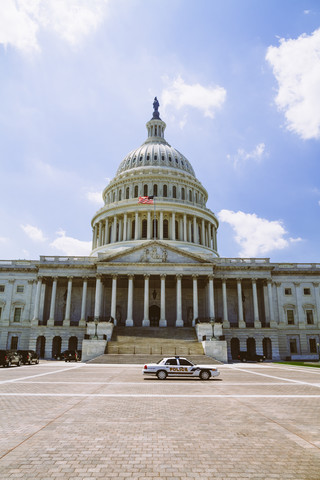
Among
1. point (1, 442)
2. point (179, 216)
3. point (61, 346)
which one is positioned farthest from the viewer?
point (179, 216)

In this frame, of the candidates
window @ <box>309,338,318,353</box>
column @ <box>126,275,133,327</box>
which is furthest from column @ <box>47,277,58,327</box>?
window @ <box>309,338,318,353</box>

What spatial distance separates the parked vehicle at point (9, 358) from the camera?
31.2 metres

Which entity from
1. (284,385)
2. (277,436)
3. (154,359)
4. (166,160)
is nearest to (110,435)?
(277,436)

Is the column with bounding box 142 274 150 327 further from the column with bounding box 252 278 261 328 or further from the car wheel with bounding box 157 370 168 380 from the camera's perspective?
the car wheel with bounding box 157 370 168 380

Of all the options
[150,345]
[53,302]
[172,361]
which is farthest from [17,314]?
[172,361]

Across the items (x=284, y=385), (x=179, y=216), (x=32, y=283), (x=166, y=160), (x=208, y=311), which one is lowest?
(x=284, y=385)

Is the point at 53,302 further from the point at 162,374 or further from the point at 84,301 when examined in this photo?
the point at 162,374

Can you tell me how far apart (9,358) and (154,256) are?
2870 centimetres

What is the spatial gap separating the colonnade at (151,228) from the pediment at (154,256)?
1200cm

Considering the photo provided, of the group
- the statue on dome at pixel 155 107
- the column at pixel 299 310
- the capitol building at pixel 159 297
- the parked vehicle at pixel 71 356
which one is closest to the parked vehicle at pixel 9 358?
the parked vehicle at pixel 71 356

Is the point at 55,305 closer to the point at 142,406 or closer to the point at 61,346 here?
the point at 61,346

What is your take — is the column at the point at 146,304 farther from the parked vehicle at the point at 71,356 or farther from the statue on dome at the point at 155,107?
the statue on dome at the point at 155,107

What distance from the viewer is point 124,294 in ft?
202

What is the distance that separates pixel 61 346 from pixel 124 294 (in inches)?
524
